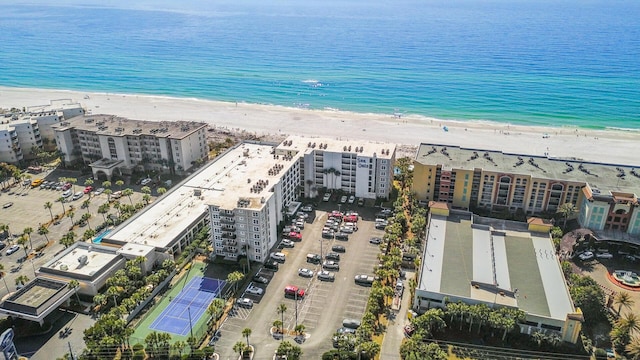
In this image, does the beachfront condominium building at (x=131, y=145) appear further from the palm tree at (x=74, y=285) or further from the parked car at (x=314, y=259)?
the parked car at (x=314, y=259)

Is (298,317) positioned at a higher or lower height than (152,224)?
lower

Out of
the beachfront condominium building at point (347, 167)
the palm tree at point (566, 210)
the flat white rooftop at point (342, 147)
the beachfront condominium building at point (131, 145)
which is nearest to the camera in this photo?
the palm tree at point (566, 210)

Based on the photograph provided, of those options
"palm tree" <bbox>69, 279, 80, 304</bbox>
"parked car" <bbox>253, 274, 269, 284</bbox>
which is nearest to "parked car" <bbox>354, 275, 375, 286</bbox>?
"parked car" <bbox>253, 274, 269, 284</bbox>

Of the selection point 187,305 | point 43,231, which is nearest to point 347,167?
point 187,305

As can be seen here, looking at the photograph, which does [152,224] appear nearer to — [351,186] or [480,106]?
[351,186]

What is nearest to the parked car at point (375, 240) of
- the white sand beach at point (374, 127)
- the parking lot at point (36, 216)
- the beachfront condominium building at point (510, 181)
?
the beachfront condominium building at point (510, 181)

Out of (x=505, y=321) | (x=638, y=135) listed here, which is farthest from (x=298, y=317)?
(x=638, y=135)
